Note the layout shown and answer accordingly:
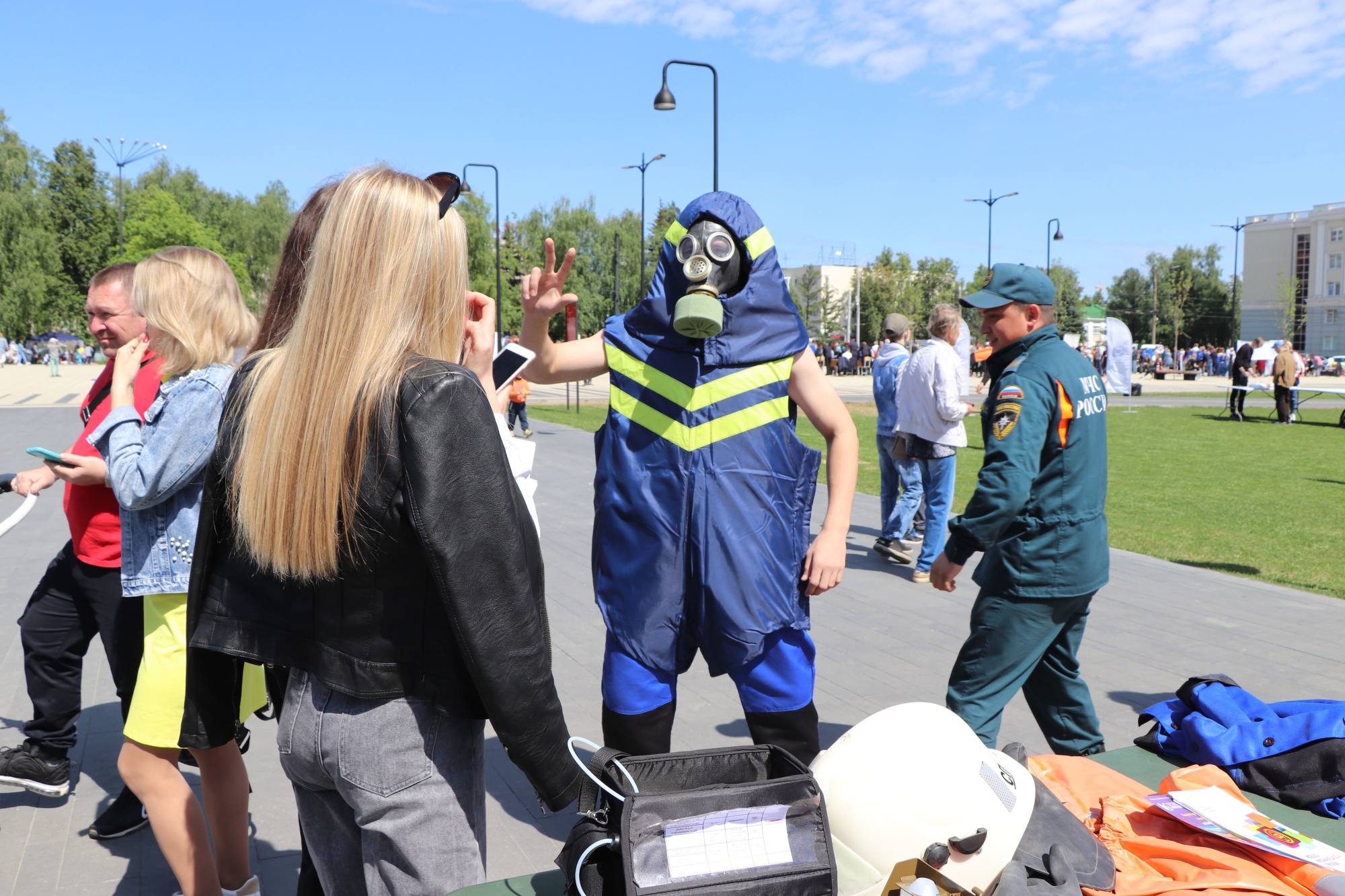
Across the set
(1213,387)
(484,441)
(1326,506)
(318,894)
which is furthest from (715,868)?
(1213,387)

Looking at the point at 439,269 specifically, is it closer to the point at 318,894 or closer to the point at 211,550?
the point at 211,550

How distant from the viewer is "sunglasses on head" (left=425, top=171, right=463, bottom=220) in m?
1.76

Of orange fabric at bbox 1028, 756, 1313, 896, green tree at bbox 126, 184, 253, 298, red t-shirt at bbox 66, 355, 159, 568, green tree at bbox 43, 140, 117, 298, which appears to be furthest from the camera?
green tree at bbox 43, 140, 117, 298

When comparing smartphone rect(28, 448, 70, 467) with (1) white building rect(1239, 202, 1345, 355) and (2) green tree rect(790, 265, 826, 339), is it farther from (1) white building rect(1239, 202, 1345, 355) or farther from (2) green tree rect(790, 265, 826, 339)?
(1) white building rect(1239, 202, 1345, 355)

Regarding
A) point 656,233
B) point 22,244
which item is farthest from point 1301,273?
point 22,244

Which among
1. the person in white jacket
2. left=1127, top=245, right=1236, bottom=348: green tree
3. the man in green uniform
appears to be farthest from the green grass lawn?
left=1127, top=245, right=1236, bottom=348: green tree

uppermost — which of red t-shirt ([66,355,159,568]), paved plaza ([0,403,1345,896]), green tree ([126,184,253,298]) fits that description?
green tree ([126,184,253,298])

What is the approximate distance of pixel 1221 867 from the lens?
7.04 ft

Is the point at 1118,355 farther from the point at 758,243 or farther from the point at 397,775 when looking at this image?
the point at 397,775

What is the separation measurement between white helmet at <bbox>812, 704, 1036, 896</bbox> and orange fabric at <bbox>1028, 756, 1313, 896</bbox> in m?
0.45

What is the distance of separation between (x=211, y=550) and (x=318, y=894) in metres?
0.80

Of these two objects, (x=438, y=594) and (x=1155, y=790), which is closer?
(x=438, y=594)

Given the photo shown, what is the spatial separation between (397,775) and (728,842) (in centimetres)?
58

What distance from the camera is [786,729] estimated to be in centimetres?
274
